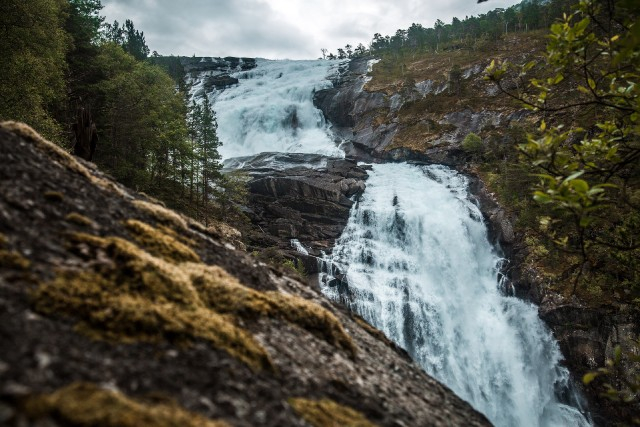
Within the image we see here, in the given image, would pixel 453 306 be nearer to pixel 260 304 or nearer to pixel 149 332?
pixel 260 304

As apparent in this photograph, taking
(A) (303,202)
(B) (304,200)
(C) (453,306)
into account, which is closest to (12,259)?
(C) (453,306)

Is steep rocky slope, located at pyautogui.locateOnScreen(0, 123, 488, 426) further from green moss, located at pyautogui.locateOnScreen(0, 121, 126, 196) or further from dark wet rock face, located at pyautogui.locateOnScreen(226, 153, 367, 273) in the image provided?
dark wet rock face, located at pyautogui.locateOnScreen(226, 153, 367, 273)

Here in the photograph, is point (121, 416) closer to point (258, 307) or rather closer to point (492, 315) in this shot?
point (258, 307)

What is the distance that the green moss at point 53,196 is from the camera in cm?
587

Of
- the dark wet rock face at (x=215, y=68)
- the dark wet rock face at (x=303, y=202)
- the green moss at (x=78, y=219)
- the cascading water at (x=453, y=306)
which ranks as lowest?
the cascading water at (x=453, y=306)

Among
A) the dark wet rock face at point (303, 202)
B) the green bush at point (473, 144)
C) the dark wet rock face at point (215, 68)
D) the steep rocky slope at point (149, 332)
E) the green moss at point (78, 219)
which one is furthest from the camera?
the dark wet rock face at point (215, 68)

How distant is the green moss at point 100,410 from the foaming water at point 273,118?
64.4m

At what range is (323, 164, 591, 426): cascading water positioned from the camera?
2538 cm

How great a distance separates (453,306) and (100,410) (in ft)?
104

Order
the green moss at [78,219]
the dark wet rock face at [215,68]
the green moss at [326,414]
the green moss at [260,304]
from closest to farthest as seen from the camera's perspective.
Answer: the green moss at [326,414] → the green moss at [78,219] → the green moss at [260,304] → the dark wet rock face at [215,68]

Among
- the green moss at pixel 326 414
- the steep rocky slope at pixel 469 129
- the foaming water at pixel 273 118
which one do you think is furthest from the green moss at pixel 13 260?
A: the foaming water at pixel 273 118

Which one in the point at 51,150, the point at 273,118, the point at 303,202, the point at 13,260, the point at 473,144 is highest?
the point at 273,118

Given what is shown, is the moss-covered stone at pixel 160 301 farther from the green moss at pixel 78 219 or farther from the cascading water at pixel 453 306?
the cascading water at pixel 453 306

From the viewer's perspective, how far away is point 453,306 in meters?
31.2
